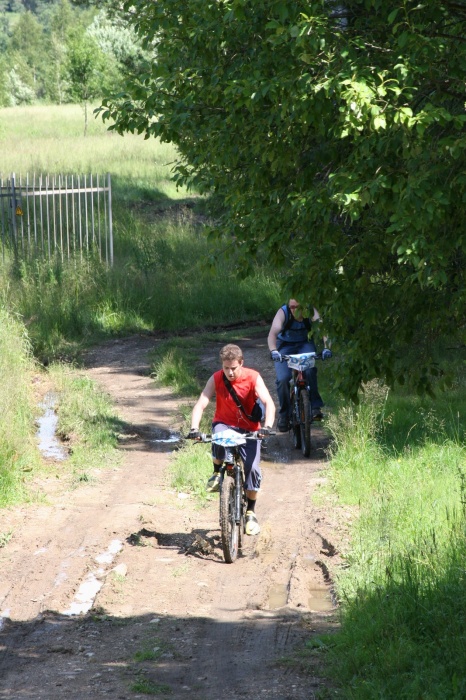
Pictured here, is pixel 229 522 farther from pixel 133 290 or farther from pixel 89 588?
pixel 133 290

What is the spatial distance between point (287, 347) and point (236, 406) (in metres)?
3.04

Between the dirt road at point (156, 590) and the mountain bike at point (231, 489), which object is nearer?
the dirt road at point (156, 590)

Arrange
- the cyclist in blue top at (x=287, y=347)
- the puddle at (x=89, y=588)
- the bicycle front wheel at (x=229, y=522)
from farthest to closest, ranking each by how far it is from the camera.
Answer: the cyclist in blue top at (x=287, y=347) < the bicycle front wheel at (x=229, y=522) < the puddle at (x=89, y=588)

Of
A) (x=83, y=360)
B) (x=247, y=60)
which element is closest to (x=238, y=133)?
(x=247, y=60)

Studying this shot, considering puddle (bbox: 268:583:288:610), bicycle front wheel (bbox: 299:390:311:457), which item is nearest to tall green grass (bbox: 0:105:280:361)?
bicycle front wheel (bbox: 299:390:311:457)

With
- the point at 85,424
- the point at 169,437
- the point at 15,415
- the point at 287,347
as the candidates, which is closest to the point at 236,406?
the point at 287,347

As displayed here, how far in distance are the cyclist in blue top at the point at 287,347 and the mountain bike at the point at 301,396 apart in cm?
11

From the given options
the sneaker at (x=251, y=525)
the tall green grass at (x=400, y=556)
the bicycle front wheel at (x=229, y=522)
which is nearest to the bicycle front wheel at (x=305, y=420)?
the tall green grass at (x=400, y=556)

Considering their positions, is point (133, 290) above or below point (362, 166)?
below

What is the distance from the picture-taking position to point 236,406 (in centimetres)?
803

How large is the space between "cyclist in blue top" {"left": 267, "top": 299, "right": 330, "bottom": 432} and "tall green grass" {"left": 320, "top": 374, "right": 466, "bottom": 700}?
0.56 meters

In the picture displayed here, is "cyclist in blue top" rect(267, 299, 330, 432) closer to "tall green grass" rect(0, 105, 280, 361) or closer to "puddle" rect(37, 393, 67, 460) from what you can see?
"puddle" rect(37, 393, 67, 460)

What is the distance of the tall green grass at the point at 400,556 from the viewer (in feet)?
17.0

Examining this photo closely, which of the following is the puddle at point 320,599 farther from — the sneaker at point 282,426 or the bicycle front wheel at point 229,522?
the sneaker at point 282,426
